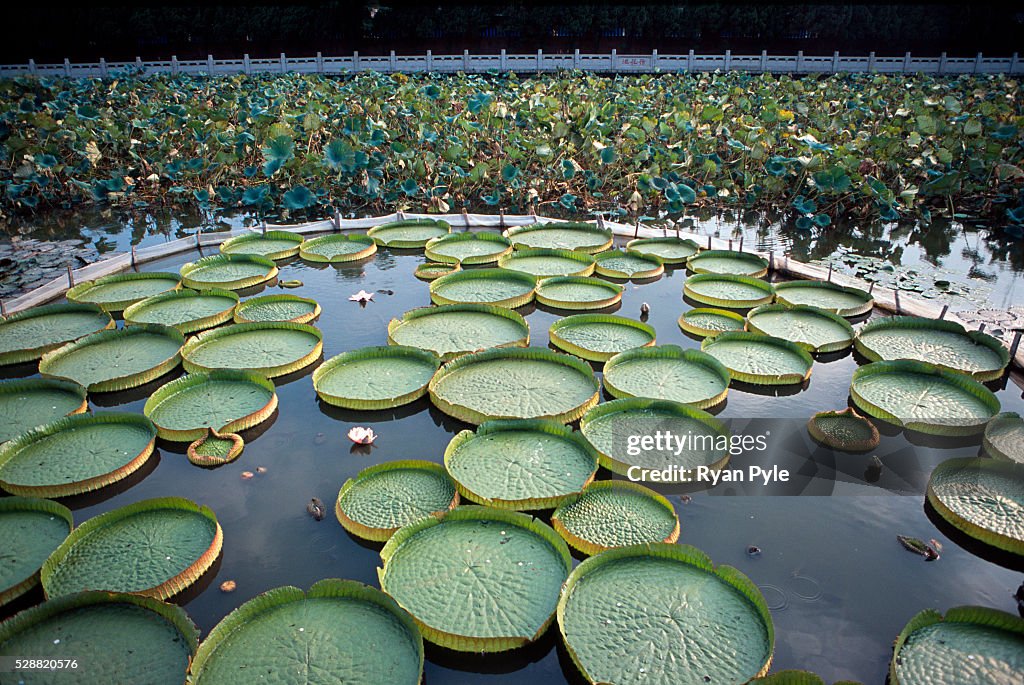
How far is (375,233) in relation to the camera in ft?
22.9

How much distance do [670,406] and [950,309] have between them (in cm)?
364

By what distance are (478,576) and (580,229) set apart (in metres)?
4.90

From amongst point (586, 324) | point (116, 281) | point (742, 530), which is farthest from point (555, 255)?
point (116, 281)

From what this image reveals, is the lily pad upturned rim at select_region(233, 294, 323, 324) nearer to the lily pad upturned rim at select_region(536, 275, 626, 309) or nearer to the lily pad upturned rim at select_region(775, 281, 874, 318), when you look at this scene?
the lily pad upturned rim at select_region(536, 275, 626, 309)

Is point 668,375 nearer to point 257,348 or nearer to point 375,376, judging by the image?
point 375,376

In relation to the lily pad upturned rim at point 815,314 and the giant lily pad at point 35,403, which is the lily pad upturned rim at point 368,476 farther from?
the lily pad upturned rim at point 815,314

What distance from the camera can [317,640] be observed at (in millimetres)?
2385

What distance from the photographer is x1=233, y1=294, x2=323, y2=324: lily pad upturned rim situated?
488 cm

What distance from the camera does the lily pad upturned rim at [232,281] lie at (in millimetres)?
5516

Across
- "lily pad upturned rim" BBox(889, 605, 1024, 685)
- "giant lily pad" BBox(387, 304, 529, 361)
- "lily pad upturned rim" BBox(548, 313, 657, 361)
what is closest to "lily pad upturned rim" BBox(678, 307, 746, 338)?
"lily pad upturned rim" BBox(548, 313, 657, 361)

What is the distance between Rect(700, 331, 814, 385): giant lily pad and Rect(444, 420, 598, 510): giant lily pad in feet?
4.56

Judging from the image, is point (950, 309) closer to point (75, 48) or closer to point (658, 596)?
point (658, 596)

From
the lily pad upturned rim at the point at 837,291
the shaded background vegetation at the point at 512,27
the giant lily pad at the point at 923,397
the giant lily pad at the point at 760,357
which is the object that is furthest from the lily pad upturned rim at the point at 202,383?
the shaded background vegetation at the point at 512,27

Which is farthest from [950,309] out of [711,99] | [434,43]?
A: [434,43]
